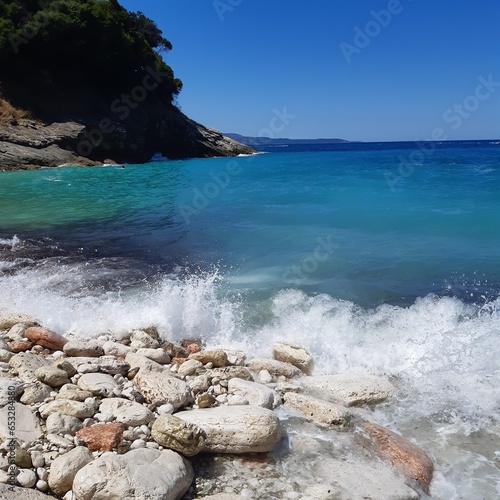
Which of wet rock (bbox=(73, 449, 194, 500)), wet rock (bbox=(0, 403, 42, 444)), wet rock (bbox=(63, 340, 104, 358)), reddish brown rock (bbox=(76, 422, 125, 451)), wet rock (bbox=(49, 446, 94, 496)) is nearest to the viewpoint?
wet rock (bbox=(73, 449, 194, 500))

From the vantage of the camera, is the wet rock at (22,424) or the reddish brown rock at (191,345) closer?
the wet rock at (22,424)

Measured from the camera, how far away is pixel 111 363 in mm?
5809

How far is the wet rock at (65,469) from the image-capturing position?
12.3ft

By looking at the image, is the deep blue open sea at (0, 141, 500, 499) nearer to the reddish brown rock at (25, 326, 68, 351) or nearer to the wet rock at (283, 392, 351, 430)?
the wet rock at (283, 392, 351, 430)

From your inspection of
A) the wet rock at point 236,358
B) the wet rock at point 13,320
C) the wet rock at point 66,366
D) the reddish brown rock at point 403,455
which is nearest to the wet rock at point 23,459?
the wet rock at point 66,366

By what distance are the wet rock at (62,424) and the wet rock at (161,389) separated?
89 cm

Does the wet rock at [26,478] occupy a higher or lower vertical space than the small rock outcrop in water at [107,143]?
lower

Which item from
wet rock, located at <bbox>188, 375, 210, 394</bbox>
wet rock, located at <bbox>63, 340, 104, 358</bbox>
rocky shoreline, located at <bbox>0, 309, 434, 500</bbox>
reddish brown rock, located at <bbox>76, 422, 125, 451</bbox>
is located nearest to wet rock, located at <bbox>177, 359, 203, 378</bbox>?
rocky shoreline, located at <bbox>0, 309, 434, 500</bbox>

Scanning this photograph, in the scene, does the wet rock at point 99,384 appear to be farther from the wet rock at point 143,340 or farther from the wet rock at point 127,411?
the wet rock at point 143,340

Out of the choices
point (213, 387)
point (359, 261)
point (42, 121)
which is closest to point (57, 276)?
point (213, 387)

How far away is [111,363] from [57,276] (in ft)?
18.8

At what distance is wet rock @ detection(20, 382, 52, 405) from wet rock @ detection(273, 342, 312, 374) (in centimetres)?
333

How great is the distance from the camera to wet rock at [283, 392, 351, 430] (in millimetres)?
5232

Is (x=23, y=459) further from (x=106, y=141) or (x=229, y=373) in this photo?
(x=106, y=141)
